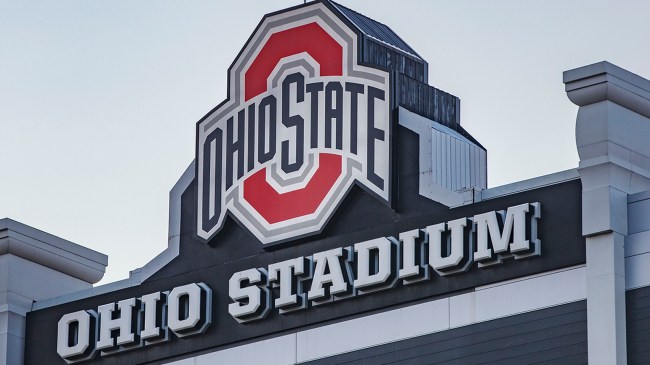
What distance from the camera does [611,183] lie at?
1219 inches

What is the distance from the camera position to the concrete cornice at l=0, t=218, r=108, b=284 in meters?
39.1

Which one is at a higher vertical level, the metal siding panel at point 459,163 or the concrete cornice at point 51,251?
the concrete cornice at point 51,251

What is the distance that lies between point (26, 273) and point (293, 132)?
704cm

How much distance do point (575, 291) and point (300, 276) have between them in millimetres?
5558

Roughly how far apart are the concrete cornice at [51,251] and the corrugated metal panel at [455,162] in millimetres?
9554

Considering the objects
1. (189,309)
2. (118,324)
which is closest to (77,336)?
(118,324)

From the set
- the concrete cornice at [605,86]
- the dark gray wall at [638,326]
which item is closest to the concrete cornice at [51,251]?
the concrete cornice at [605,86]

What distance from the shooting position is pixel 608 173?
31.0m

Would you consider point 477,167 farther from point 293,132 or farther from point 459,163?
point 293,132

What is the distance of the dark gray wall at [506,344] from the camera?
30.9 m

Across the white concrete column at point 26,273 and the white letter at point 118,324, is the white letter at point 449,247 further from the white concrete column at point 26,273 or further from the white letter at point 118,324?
the white concrete column at point 26,273

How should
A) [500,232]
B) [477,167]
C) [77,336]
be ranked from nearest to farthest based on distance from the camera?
[500,232], [477,167], [77,336]

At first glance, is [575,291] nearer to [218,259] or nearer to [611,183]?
[611,183]

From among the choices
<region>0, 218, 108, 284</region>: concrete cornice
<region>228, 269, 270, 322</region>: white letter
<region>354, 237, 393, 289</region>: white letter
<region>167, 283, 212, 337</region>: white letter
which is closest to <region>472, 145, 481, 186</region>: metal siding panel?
<region>354, 237, 393, 289</region>: white letter
